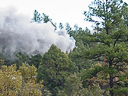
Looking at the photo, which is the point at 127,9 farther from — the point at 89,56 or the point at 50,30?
the point at 50,30

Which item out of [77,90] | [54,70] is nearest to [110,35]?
[77,90]

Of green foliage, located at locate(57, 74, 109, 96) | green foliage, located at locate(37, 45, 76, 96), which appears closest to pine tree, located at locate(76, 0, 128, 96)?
green foliage, located at locate(57, 74, 109, 96)

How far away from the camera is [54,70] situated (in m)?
17.4

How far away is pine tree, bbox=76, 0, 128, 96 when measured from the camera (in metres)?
11.9

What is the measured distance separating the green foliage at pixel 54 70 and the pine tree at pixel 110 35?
15.5 ft

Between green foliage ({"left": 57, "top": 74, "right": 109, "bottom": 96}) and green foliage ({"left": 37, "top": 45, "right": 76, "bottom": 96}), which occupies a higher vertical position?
green foliage ({"left": 37, "top": 45, "right": 76, "bottom": 96})

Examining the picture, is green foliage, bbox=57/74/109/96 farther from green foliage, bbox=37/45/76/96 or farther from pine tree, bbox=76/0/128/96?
green foliage, bbox=37/45/76/96

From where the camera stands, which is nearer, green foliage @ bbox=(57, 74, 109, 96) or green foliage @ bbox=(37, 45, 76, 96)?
green foliage @ bbox=(57, 74, 109, 96)

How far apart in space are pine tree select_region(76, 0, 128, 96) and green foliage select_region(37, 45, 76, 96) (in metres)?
4.71

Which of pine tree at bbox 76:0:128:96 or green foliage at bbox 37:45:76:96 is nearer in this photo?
pine tree at bbox 76:0:128:96

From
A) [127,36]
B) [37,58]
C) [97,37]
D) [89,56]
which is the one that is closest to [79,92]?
[89,56]

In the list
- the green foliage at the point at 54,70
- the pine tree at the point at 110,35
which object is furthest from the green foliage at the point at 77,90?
the green foliage at the point at 54,70

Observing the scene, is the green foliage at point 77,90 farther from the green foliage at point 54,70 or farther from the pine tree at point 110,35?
the green foliage at point 54,70

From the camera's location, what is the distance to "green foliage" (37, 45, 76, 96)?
16938 mm
